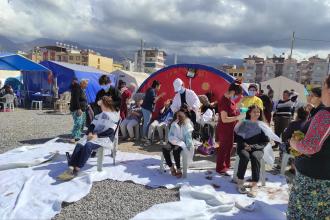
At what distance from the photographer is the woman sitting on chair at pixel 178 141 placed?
17.0ft

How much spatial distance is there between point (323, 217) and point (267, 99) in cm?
539

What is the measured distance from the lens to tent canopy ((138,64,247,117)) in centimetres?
888

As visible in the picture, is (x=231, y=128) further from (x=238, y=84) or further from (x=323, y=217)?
(x=323, y=217)

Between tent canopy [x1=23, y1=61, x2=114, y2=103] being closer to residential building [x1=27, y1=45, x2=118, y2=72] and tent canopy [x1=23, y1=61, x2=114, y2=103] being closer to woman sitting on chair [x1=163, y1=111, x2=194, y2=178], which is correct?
woman sitting on chair [x1=163, y1=111, x2=194, y2=178]

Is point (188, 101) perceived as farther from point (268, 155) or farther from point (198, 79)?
point (268, 155)

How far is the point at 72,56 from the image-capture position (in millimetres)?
79688

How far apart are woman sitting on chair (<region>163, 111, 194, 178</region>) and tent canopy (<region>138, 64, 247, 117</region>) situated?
371 cm

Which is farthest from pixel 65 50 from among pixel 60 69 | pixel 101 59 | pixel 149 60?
pixel 60 69

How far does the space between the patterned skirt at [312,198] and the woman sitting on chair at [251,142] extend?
1866 mm

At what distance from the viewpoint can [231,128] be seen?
5.35 metres

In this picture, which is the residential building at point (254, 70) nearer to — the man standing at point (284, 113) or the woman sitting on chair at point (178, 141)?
the man standing at point (284, 113)

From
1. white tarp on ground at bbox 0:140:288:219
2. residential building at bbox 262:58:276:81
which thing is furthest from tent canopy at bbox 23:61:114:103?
residential building at bbox 262:58:276:81

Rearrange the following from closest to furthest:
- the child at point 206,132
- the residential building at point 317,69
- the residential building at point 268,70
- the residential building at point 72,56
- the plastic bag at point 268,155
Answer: the plastic bag at point 268,155
the child at point 206,132
the residential building at point 72,56
the residential building at point 317,69
the residential building at point 268,70

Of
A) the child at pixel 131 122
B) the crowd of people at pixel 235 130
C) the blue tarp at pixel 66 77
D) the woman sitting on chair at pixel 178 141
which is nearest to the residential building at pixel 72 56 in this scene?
the blue tarp at pixel 66 77
